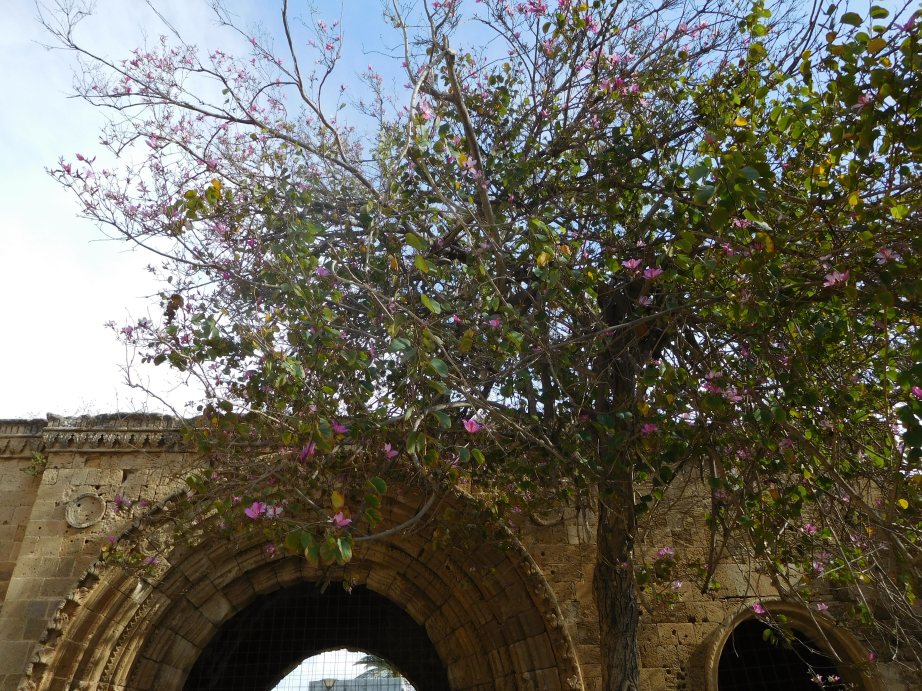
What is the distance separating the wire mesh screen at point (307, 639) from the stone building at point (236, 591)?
40.4 inches

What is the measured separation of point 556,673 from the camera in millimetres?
6188

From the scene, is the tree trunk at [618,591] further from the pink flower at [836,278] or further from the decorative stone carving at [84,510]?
the decorative stone carving at [84,510]

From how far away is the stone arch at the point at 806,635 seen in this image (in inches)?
244

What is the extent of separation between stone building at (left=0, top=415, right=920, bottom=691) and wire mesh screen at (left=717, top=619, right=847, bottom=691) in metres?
0.04

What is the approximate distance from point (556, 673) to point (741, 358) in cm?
322

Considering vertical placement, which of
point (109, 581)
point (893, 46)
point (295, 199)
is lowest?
point (109, 581)

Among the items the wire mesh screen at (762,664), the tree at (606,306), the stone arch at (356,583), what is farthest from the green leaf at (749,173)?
the wire mesh screen at (762,664)

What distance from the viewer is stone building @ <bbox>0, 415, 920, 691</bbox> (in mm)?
6176

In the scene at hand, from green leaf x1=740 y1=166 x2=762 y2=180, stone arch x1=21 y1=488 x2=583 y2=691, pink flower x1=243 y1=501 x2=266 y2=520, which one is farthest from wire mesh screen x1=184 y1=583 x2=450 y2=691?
green leaf x1=740 y1=166 x2=762 y2=180

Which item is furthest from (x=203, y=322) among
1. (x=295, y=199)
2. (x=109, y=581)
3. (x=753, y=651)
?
(x=753, y=651)

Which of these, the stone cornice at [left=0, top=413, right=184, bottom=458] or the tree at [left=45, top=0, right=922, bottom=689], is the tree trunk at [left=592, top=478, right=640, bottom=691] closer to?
the tree at [left=45, top=0, right=922, bottom=689]

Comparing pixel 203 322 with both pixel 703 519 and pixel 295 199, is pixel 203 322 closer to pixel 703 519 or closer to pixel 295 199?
pixel 295 199

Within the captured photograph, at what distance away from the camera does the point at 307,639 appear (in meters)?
8.83

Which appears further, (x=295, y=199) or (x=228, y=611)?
(x=228, y=611)
